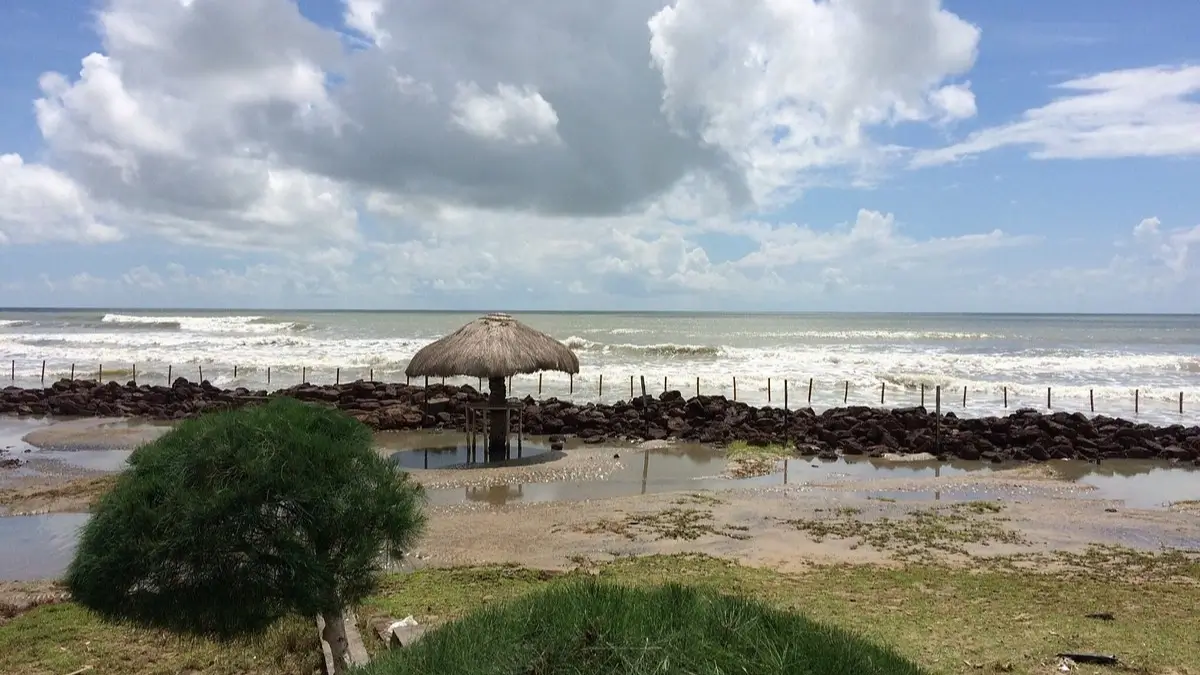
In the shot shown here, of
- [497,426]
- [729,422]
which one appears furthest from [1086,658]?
[729,422]

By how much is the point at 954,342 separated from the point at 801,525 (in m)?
58.5

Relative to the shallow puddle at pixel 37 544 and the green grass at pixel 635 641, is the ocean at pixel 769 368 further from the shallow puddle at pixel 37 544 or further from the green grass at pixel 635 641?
the green grass at pixel 635 641

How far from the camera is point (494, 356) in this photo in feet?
55.3

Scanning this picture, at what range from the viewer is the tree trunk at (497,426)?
689 inches

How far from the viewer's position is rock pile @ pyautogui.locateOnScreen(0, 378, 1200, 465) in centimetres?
1911

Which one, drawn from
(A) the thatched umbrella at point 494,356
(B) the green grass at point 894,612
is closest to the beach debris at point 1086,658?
(B) the green grass at point 894,612

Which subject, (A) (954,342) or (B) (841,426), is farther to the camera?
(A) (954,342)

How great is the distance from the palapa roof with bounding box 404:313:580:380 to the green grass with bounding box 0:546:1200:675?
824cm

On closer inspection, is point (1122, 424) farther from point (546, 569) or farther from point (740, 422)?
point (546, 569)

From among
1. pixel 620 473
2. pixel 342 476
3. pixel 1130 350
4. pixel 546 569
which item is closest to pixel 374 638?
pixel 342 476

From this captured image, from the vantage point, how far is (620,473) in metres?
16.1

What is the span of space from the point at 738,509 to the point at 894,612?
16.6 feet

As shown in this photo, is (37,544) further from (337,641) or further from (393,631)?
(337,641)

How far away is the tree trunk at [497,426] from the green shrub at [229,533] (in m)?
12.7
